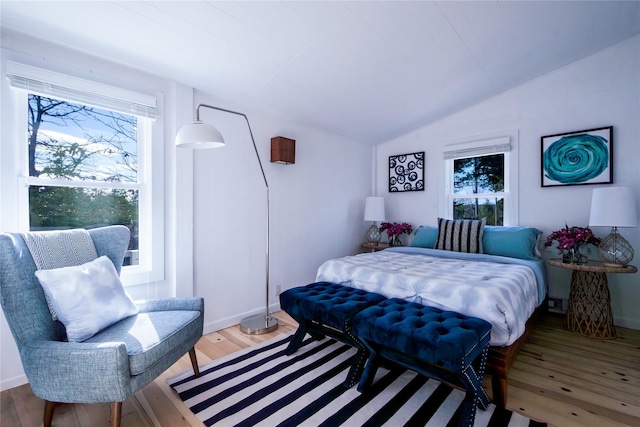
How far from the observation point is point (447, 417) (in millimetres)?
1635

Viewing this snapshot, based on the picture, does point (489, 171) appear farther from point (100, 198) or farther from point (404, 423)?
point (100, 198)

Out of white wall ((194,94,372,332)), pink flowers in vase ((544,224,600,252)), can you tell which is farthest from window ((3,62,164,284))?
pink flowers in vase ((544,224,600,252))

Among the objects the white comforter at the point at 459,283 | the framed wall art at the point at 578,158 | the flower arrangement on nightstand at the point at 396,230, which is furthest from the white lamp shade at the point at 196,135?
the framed wall art at the point at 578,158

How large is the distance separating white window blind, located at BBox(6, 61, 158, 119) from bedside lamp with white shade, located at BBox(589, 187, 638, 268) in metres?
3.86

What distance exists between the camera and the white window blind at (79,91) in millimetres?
1885

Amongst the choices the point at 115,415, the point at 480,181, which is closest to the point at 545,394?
the point at 115,415

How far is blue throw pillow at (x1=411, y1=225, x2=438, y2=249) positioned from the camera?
3572mm

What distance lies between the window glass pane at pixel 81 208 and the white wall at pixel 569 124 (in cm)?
357

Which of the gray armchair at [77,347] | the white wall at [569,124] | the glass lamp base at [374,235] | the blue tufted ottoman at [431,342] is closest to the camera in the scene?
the gray armchair at [77,347]

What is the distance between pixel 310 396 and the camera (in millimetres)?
1811

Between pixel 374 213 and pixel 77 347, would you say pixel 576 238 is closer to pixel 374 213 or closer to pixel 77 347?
pixel 374 213

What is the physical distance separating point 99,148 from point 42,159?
343 mm

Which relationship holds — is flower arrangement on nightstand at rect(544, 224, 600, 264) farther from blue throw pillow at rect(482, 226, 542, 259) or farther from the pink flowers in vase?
blue throw pillow at rect(482, 226, 542, 259)

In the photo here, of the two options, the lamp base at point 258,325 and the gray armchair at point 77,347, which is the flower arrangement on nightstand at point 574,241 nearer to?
the lamp base at point 258,325
